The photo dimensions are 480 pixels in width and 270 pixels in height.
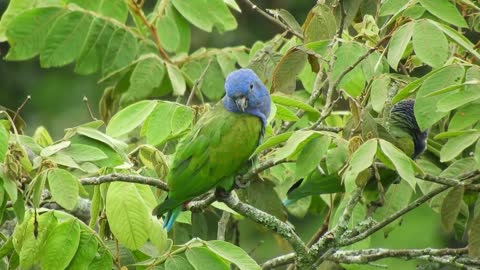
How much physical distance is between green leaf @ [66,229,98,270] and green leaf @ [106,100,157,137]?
56 cm

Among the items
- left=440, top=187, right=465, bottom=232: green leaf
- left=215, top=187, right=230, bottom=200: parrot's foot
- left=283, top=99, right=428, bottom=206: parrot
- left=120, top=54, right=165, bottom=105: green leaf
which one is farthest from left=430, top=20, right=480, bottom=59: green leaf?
left=120, top=54, right=165, bottom=105: green leaf

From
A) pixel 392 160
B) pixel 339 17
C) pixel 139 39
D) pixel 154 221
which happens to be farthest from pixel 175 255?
pixel 139 39

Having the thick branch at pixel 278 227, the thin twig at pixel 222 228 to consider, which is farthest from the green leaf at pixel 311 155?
the thin twig at pixel 222 228

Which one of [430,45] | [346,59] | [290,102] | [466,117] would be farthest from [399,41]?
[290,102]

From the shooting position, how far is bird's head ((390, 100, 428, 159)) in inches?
164

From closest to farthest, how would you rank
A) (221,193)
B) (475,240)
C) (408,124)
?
(475,240) < (221,193) < (408,124)

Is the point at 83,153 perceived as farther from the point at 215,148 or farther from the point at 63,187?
the point at 215,148

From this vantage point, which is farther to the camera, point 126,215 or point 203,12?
point 203,12

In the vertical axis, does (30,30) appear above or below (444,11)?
below

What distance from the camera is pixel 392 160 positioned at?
3.09 metres

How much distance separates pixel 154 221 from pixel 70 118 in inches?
219

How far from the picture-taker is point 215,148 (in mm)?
3898

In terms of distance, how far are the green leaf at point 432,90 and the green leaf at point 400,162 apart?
0.86 feet

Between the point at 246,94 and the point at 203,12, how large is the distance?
0.81 m
